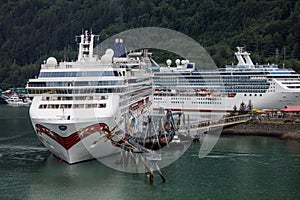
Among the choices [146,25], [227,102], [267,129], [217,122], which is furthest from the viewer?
[146,25]

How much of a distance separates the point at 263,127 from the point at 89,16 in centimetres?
10187

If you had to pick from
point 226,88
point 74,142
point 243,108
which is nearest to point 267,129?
point 243,108

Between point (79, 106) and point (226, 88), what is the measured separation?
35109 millimetres

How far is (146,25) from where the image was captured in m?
132

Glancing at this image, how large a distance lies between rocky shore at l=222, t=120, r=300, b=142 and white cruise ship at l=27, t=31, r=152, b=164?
1649 cm

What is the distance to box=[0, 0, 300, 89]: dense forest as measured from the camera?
4058 inches

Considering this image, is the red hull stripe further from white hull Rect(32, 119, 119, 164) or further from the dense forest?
the dense forest

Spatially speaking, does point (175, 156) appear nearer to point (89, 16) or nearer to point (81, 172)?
point (81, 172)

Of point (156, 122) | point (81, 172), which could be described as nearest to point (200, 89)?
point (156, 122)

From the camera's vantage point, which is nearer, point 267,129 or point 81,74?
point 81,74

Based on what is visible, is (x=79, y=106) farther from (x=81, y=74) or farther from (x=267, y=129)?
(x=267, y=129)

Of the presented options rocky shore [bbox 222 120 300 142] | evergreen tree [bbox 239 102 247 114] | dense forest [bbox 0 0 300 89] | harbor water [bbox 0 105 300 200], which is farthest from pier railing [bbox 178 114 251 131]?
dense forest [bbox 0 0 300 89]

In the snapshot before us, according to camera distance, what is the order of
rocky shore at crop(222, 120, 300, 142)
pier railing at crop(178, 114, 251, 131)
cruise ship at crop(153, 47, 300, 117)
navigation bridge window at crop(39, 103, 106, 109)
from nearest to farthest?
navigation bridge window at crop(39, 103, 106, 109) → rocky shore at crop(222, 120, 300, 142) → pier railing at crop(178, 114, 251, 131) → cruise ship at crop(153, 47, 300, 117)

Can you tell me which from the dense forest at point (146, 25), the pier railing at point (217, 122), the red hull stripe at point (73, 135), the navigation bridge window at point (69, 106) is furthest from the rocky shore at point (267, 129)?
the dense forest at point (146, 25)
